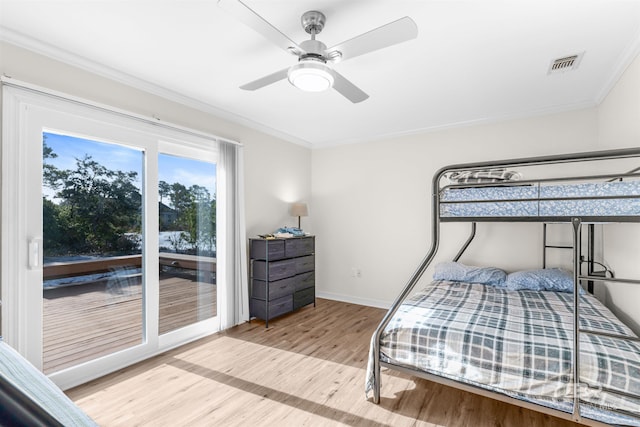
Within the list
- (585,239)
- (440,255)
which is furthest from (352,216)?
(585,239)

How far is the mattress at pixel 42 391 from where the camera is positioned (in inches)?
A: 35.0

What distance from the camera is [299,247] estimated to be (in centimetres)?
417

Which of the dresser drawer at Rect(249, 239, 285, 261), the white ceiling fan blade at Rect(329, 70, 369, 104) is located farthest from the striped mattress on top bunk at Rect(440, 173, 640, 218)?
the dresser drawer at Rect(249, 239, 285, 261)

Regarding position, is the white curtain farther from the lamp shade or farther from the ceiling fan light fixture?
the ceiling fan light fixture

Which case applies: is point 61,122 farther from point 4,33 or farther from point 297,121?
point 297,121

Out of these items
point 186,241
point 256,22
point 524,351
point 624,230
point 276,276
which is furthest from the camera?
point 276,276

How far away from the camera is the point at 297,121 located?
393 cm

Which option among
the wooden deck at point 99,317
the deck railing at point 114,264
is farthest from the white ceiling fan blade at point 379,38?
the wooden deck at point 99,317

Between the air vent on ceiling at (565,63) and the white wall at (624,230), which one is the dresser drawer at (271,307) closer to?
the white wall at (624,230)

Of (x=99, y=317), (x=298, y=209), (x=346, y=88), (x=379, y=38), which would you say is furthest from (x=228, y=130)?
(x=379, y=38)

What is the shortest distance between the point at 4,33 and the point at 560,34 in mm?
3721

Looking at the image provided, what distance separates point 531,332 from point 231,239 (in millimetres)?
2965

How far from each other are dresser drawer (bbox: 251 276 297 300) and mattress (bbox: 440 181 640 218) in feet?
7.56

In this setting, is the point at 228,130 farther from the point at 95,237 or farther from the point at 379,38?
the point at 379,38
